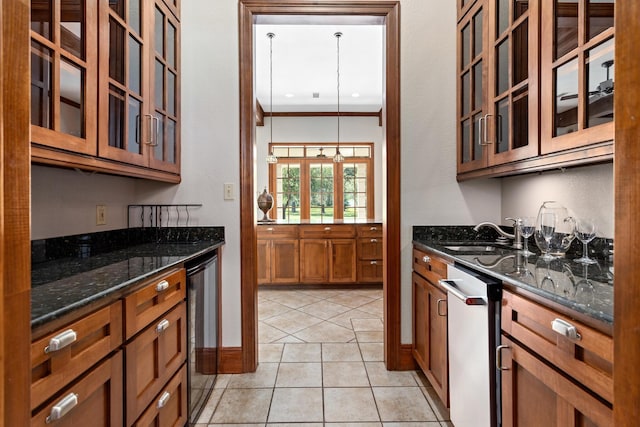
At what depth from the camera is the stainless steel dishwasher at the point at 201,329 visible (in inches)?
61.8

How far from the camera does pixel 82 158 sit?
1223 millimetres

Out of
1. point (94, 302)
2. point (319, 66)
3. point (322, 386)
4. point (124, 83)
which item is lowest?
point (322, 386)

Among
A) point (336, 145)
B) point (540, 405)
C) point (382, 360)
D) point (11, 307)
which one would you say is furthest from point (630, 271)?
point (336, 145)

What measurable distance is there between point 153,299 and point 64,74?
2.90 feet

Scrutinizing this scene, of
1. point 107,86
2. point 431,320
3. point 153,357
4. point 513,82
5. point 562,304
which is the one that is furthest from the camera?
point 431,320

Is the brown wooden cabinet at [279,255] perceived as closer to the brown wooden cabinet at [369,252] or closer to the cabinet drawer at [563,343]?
the brown wooden cabinet at [369,252]

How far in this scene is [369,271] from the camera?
422cm

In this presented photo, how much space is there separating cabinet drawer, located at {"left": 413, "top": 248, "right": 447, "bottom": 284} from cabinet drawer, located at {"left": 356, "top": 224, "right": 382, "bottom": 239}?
6.65ft

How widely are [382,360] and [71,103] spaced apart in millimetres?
2334

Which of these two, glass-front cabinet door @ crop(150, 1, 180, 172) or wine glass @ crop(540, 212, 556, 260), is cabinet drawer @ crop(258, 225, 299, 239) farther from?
wine glass @ crop(540, 212, 556, 260)

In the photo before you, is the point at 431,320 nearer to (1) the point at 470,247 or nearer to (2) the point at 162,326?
(1) the point at 470,247

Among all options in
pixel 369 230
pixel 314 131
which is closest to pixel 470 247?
pixel 369 230

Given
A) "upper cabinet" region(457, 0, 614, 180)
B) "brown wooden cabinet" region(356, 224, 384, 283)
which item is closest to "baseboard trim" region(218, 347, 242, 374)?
"upper cabinet" region(457, 0, 614, 180)

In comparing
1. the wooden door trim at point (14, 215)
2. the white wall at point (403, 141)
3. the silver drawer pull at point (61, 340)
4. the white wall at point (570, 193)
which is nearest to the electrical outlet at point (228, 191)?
the white wall at point (403, 141)
